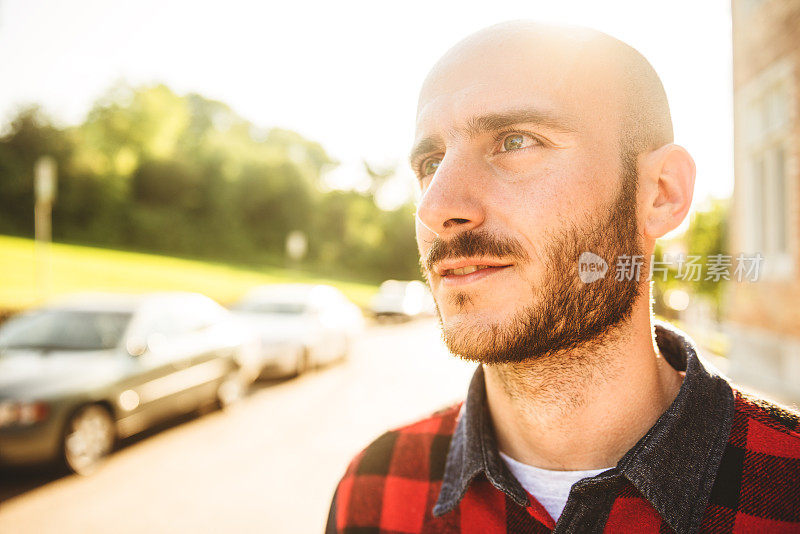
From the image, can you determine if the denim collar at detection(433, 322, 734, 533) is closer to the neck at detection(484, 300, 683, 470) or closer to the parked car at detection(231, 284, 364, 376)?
the neck at detection(484, 300, 683, 470)

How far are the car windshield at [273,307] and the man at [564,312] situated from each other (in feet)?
35.6

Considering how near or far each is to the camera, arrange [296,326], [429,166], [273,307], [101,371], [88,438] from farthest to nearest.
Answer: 1. [273,307]
2. [296,326]
3. [101,371]
4. [88,438]
5. [429,166]

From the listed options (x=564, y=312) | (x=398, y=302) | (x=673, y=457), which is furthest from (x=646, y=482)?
(x=398, y=302)

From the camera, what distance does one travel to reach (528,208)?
4.46 feet

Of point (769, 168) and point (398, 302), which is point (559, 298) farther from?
Result: point (398, 302)

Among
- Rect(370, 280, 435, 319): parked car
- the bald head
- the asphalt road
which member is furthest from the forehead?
Rect(370, 280, 435, 319): parked car

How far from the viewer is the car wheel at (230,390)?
822cm

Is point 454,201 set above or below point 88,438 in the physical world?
above

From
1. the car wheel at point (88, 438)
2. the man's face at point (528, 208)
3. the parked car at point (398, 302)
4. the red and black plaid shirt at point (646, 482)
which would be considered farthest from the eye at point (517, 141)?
the parked car at point (398, 302)

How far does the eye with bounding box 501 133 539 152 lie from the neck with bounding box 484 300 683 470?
511mm

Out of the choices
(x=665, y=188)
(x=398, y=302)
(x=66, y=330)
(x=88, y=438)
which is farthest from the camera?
(x=398, y=302)

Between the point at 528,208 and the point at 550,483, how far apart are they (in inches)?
27.9

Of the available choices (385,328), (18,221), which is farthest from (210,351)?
(18,221)

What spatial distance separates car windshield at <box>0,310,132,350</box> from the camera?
6316mm
